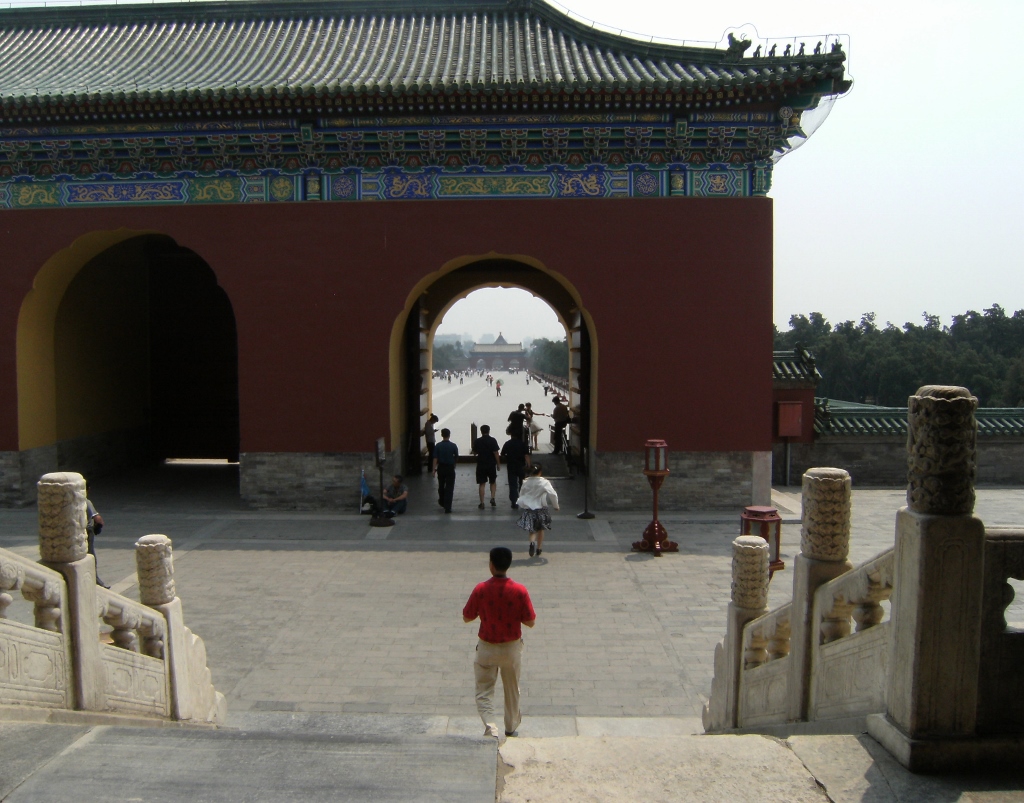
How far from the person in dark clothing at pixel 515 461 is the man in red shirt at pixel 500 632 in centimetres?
653

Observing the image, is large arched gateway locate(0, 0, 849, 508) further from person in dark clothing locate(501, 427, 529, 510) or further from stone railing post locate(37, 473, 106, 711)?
stone railing post locate(37, 473, 106, 711)

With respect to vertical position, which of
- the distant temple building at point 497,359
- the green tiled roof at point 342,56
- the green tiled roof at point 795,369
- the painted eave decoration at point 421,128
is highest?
the green tiled roof at point 342,56

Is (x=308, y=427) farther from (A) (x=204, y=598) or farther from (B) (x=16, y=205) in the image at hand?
(B) (x=16, y=205)

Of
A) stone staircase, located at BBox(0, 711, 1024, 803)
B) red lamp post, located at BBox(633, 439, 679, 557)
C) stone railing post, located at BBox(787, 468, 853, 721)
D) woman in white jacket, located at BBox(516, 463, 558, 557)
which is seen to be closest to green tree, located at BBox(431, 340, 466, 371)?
red lamp post, located at BBox(633, 439, 679, 557)

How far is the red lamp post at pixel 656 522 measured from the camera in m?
9.25

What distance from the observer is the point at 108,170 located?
456 inches

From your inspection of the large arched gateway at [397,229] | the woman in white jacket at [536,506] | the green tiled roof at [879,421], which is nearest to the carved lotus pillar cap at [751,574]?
the woman in white jacket at [536,506]

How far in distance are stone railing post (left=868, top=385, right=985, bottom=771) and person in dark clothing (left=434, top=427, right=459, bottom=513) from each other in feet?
27.8

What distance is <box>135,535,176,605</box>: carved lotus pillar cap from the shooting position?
16.2ft

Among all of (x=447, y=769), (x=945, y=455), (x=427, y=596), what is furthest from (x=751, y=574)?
(x=427, y=596)

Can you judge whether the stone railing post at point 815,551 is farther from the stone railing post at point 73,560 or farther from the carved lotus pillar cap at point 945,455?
the stone railing post at point 73,560

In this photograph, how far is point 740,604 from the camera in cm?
487

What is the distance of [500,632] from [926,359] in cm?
3876

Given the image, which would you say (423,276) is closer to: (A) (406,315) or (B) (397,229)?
(B) (397,229)
